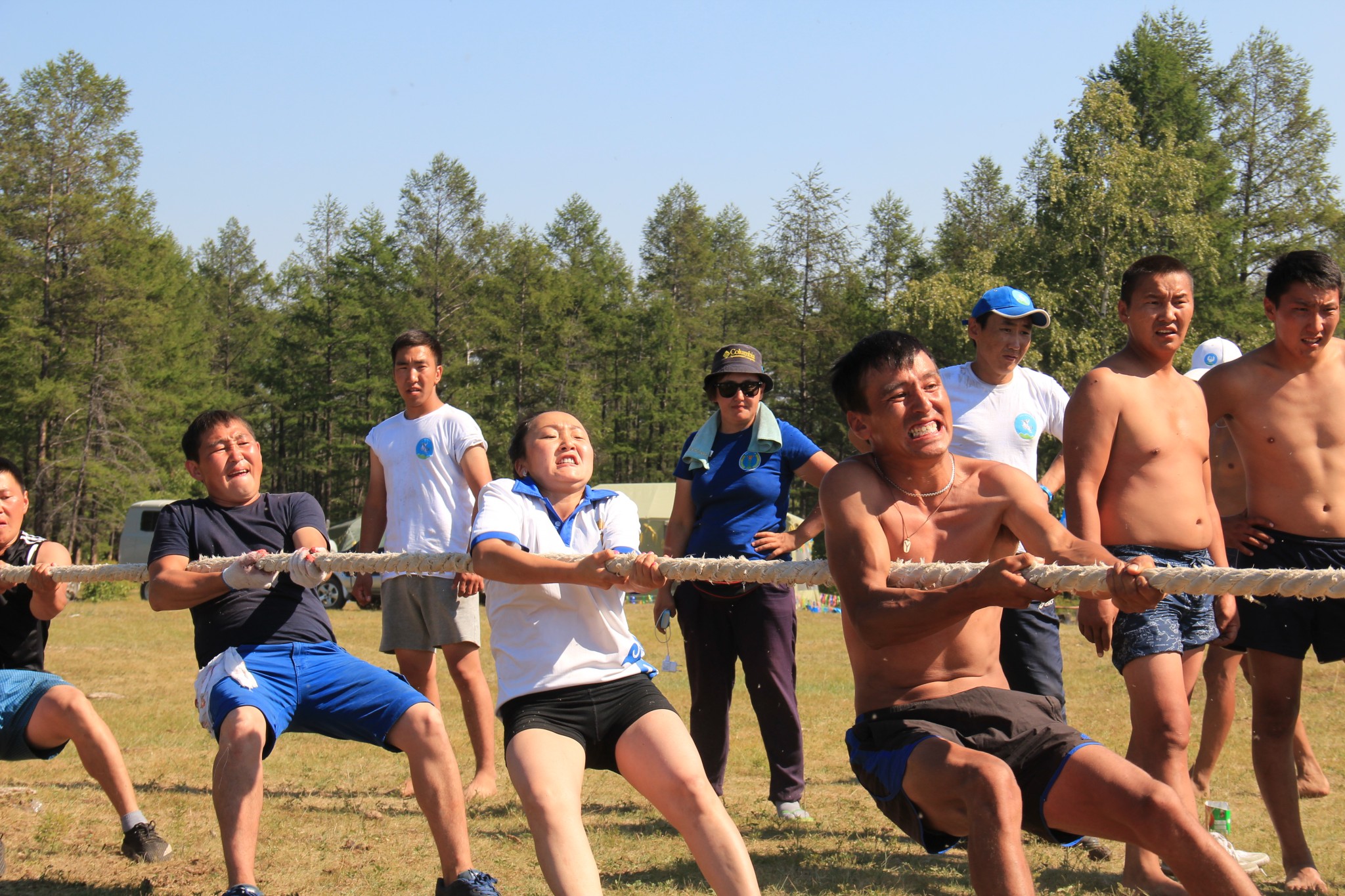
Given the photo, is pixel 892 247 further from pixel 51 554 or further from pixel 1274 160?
pixel 51 554

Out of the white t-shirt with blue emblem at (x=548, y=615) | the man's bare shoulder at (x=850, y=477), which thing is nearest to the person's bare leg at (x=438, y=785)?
the white t-shirt with blue emblem at (x=548, y=615)

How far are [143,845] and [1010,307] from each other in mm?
4254

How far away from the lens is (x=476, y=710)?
18.7 ft

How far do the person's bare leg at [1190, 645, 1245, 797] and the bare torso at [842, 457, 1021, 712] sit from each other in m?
2.95

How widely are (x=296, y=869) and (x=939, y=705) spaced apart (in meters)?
2.91

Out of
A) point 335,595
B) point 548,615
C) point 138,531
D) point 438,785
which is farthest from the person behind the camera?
point 138,531

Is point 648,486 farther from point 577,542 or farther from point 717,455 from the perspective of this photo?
point 577,542

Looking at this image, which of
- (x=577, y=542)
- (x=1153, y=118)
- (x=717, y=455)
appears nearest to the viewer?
(x=577, y=542)

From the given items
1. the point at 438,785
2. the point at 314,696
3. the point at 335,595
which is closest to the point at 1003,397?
the point at 438,785

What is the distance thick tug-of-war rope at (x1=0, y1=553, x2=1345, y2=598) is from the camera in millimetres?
2641

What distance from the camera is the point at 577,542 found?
147 inches

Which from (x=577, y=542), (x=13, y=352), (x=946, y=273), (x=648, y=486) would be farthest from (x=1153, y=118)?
(x=577, y=542)

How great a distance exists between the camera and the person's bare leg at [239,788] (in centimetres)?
366

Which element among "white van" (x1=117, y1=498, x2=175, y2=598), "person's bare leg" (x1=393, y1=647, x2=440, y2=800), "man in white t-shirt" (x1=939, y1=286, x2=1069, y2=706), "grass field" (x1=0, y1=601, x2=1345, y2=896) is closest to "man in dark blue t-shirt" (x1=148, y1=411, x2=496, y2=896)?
"grass field" (x1=0, y1=601, x2=1345, y2=896)
